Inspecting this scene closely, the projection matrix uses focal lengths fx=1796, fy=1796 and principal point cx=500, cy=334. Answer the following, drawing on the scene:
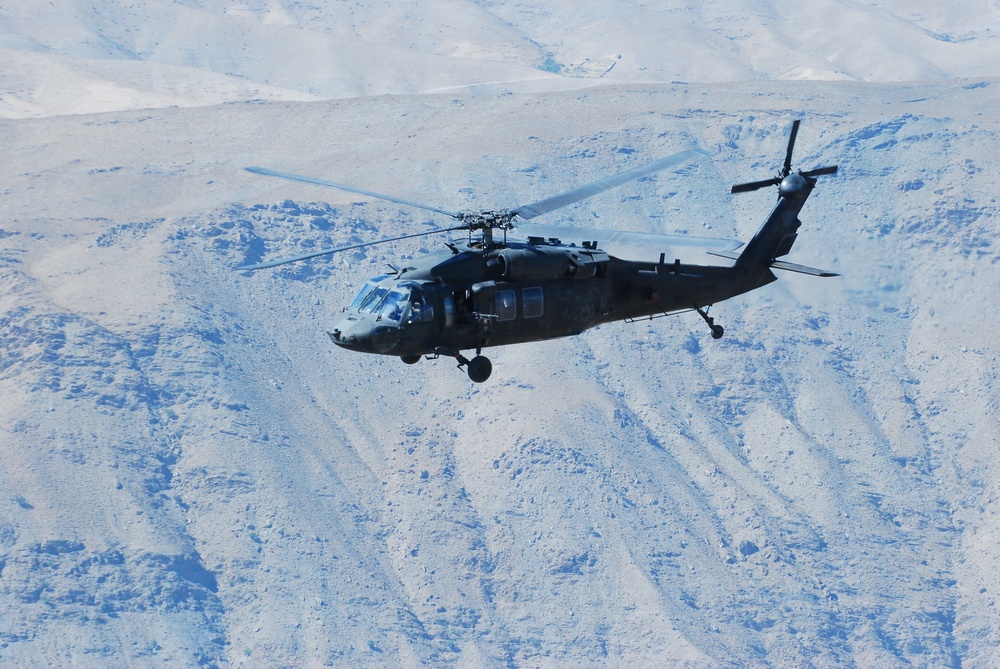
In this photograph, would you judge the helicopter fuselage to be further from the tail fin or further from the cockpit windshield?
the tail fin

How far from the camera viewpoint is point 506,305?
56.2 meters

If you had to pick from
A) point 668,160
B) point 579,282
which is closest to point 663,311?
point 579,282

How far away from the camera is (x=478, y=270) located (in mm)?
56188

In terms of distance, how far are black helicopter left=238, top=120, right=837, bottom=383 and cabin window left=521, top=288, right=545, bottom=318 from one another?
0.03 m

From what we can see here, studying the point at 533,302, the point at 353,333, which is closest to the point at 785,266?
the point at 533,302

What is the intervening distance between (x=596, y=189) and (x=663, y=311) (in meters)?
7.42

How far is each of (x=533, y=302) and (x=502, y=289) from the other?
128 centimetres

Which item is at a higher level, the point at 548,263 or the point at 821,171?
the point at 821,171

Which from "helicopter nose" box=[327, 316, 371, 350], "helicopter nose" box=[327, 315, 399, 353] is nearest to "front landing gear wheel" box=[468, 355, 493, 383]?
"helicopter nose" box=[327, 315, 399, 353]

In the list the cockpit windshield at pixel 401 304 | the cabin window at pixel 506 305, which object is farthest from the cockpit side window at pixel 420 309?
the cabin window at pixel 506 305

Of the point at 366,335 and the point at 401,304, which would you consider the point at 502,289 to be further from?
the point at 366,335

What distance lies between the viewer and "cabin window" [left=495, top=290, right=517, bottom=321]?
5597 centimetres

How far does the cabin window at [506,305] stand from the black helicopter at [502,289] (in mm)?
31

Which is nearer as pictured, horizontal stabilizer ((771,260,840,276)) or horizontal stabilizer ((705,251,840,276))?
horizontal stabilizer ((771,260,840,276))
